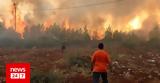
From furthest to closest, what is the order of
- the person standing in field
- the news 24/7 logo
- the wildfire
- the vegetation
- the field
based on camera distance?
the wildfire, the vegetation, the field, the person standing in field, the news 24/7 logo

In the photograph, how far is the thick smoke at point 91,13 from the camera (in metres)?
38.8

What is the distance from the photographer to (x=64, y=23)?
4300 cm

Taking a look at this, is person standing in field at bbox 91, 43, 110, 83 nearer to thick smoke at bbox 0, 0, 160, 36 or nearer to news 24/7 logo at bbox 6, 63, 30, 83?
news 24/7 logo at bbox 6, 63, 30, 83

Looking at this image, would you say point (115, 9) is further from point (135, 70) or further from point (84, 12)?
point (135, 70)

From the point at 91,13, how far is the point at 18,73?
113ft

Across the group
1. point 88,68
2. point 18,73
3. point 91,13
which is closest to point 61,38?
point 91,13

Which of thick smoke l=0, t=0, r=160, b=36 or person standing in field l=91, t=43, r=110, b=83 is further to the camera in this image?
thick smoke l=0, t=0, r=160, b=36

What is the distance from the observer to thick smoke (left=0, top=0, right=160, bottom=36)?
127 feet

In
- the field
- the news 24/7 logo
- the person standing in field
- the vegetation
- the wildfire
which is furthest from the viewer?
the wildfire

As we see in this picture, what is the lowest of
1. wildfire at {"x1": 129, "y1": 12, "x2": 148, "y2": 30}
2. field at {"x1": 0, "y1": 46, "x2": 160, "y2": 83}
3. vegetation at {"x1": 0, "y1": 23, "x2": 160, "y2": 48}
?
field at {"x1": 0, "y1": 46, "x2": 160, "y2": 83}

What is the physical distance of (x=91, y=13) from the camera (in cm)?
4203

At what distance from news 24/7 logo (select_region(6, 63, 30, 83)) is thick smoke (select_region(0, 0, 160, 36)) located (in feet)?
101

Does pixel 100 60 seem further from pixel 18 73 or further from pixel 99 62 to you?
pixel 18 73

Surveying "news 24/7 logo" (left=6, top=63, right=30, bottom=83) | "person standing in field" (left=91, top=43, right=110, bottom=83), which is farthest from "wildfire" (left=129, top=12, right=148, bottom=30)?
"news 24/7 logo" (left=6, top=63, right=30, bottom=83)
